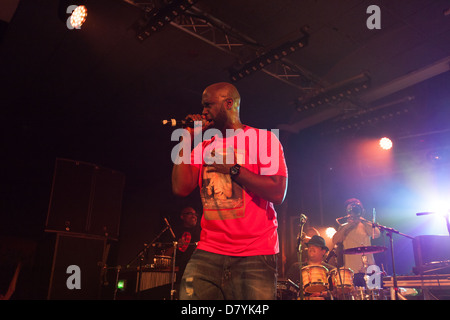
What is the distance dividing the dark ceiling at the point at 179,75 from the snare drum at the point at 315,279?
3.94 metres

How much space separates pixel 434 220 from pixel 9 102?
32.8ft

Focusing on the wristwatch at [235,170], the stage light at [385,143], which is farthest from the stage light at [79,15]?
the stage light at [385,143]

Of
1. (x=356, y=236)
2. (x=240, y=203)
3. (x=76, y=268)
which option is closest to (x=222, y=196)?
(x=240, y=203)

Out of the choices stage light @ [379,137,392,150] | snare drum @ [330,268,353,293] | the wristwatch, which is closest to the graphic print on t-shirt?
the wristwatch

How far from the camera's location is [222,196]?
2.23 m

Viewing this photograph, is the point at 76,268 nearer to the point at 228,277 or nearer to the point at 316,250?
the point at 316,250

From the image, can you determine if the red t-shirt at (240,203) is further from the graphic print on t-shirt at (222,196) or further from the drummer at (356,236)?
the drummer at (356,236)

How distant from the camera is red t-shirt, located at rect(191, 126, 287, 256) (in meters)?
2.08

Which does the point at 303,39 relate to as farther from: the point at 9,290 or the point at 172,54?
the point at 9,290

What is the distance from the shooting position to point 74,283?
281 inches

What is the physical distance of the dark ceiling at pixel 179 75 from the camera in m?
6.57

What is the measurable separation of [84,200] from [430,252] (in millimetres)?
6268

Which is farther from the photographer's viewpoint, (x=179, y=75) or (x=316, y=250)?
(x=179, y=75)

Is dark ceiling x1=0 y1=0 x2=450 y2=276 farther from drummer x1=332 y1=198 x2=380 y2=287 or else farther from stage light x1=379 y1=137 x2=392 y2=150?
drummer x1=332 y1=198 x2=380 y2=287
